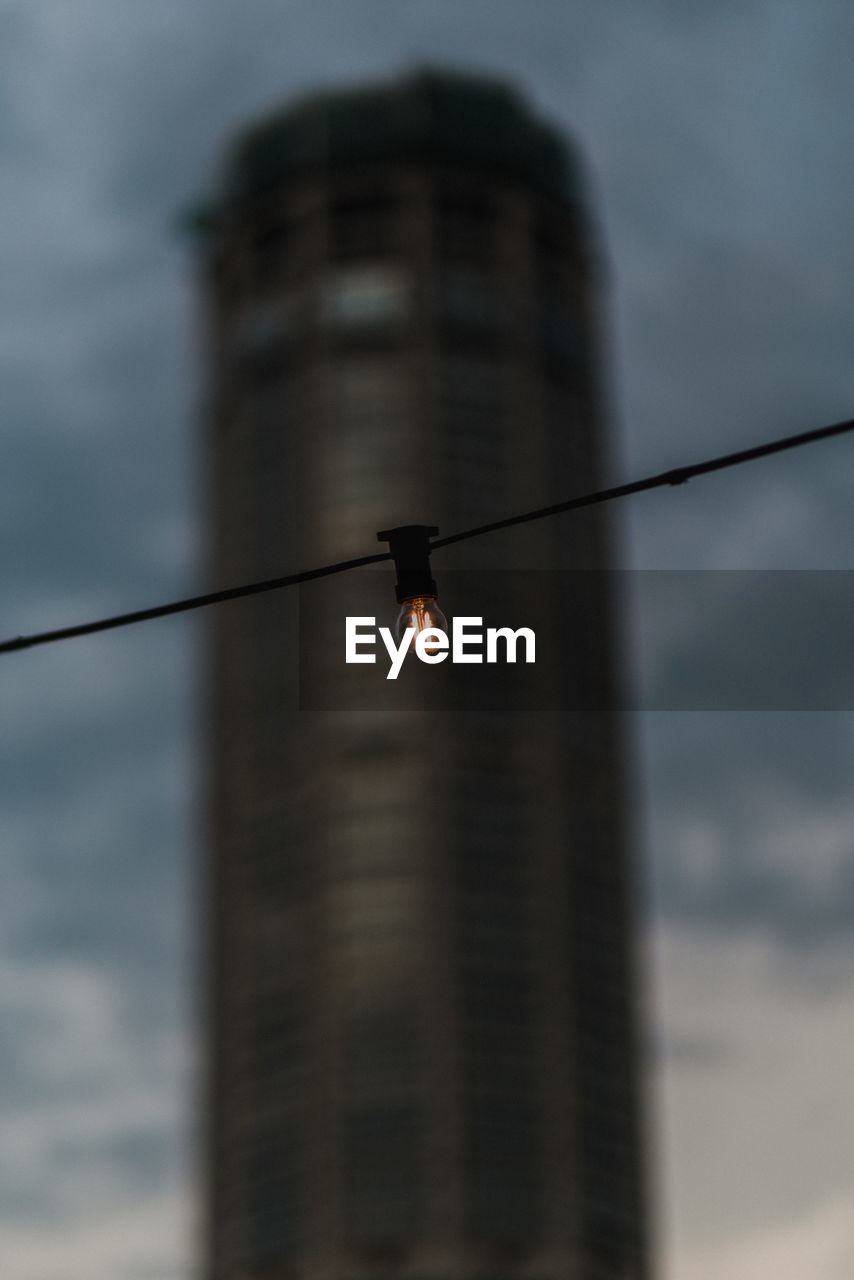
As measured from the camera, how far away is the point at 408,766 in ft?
436

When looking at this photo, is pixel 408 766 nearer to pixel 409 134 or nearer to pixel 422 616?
pixel 409 134

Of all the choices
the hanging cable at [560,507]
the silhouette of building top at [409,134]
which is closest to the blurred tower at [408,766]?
the silhouette of building top at [409,134]

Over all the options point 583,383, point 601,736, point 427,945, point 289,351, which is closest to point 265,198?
point 289,351

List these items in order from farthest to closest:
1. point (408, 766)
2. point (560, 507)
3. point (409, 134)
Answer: point (409, 134)
point (408, 766)
point (560, 507)

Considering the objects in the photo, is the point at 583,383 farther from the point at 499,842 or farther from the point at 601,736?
the point at 499,842

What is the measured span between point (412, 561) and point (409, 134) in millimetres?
143219

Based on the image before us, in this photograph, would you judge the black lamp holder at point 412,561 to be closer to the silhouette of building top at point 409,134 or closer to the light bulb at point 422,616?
the light bulb at point 422,616

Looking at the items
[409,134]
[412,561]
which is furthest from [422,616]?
[409,134]

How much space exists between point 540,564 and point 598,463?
403 inches

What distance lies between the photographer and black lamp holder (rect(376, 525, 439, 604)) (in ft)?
40.5

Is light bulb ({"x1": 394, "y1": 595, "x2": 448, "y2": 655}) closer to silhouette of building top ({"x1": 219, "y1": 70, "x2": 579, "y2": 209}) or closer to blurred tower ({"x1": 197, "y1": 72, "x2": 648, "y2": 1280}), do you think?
blurred tower ({"x1": 197, "y1": 72, "x2": 648, "y2": 1280})

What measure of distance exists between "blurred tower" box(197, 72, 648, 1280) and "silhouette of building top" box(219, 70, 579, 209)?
9.9 inches

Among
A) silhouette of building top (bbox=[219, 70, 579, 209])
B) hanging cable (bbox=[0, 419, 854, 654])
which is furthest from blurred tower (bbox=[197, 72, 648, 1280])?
hanging cable (bbox=[0, 419, 854, 654])

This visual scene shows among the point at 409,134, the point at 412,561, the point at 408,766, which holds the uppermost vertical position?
the point at 409,134
